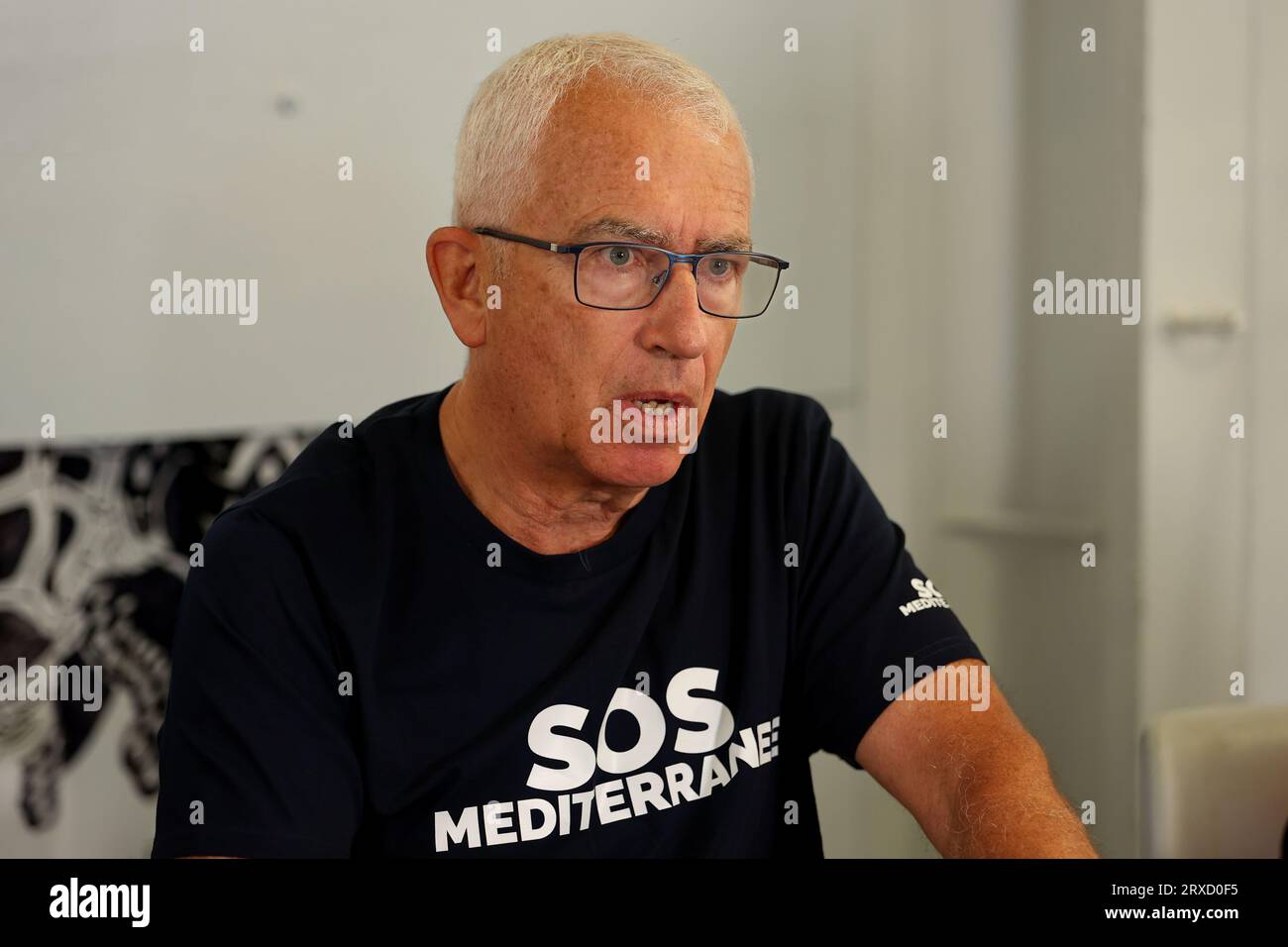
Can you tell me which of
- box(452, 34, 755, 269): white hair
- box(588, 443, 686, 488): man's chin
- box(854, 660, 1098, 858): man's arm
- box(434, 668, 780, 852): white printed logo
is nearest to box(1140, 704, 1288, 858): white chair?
box(854, 660, 1098, 858): man's arm

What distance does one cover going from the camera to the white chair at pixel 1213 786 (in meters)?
0.89

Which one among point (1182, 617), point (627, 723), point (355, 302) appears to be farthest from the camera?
point (1182, 617)

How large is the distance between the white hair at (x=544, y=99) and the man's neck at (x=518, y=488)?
0.13m

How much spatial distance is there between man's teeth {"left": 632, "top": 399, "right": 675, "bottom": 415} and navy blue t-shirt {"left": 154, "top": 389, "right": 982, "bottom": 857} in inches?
3.8

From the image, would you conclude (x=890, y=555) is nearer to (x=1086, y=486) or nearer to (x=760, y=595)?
(x=760, y=595)

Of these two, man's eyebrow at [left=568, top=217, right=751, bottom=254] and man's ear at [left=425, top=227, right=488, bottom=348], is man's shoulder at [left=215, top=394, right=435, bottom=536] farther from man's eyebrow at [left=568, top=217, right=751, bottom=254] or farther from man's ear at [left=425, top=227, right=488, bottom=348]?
man's eyebrow at [left=568, top=217, right=751, bottom=254]

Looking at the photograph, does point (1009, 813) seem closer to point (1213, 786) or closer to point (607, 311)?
point (1213, 786)

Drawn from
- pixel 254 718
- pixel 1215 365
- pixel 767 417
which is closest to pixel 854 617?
pixel 767 417

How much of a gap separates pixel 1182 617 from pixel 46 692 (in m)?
1.36

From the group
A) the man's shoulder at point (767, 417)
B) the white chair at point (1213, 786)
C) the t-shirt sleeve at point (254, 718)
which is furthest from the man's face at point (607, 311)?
the white chair at point (1213, 786)

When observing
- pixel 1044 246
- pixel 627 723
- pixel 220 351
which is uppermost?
pixel 1044 246

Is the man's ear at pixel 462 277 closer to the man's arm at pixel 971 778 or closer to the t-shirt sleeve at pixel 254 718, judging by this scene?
the t-shirt sleeve at pixel 254 718

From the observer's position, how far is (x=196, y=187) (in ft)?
3.92
